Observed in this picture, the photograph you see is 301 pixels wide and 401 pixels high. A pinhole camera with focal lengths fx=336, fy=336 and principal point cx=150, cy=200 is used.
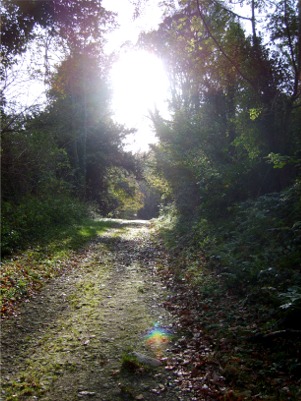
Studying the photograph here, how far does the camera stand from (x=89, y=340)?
18.6 feet

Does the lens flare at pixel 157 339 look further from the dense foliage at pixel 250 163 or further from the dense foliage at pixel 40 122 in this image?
the dense foliage at pixel 40 122

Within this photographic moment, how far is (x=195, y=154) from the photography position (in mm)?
15914

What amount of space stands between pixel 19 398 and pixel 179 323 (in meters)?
3.04

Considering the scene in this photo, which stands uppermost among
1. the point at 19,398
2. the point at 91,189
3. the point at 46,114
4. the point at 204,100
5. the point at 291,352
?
the point at 204,100

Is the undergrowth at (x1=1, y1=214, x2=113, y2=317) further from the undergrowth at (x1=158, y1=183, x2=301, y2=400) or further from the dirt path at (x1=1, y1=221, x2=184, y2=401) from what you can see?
the undergrowth at (x1=158, y1=183, x2=301, y2=400)

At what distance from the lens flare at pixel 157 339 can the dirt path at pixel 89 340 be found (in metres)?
0.02

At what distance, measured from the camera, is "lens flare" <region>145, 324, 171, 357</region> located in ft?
17.6

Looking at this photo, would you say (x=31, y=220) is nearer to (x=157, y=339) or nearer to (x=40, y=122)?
(x=40, y=122)

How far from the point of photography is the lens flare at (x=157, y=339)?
17.6 feet

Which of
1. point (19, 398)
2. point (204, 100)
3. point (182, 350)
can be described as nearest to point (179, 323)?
point (182, 350)

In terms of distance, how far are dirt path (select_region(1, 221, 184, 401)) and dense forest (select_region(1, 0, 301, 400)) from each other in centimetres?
145

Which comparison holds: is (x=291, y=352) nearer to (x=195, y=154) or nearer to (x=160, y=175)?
(x=195, y=154)

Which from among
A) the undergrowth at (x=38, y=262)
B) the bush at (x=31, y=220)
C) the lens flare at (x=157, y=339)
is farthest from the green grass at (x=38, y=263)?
the lens flare at (x=157, y=339)

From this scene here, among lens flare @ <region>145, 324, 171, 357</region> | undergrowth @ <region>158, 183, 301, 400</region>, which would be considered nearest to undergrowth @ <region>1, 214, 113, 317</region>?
lens flare @ <region>145, 324, 171, 357</region>
